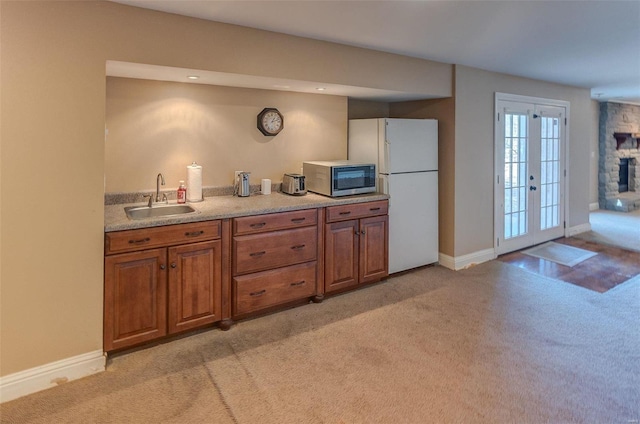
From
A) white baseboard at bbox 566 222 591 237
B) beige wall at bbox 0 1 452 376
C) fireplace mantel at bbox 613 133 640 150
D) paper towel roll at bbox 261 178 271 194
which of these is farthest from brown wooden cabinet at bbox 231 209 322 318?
fireplace mantel at bbox 613 133 640 150

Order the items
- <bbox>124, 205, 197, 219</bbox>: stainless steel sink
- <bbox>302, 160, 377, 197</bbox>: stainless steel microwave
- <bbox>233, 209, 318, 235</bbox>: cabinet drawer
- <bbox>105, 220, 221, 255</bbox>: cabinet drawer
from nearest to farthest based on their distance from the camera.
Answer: <bbox>105, 220, 221, 255</bbox>: cabinet drawer, <bbox>233, 209, 318, 235</bbox>: cabinet drawer, <bbox>124, 205, 197, 219</bbox>: stainless steel sink, <bbox>302, 160, 377, 197</bbox>: stainless steel microwave

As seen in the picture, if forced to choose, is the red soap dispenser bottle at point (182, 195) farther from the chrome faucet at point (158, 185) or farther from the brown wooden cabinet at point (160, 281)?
the brown wooden cabinet at point (160, 281)

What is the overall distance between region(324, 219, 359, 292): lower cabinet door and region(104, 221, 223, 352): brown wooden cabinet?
100 centimetres

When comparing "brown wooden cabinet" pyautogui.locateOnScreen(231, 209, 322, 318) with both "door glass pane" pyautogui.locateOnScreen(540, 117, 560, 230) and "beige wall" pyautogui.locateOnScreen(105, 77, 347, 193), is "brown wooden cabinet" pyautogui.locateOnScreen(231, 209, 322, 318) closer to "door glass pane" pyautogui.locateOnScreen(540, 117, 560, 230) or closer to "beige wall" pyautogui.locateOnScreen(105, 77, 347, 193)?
"beige wall" pyautogui.locateOnScreen(105, 77, 347, 193)

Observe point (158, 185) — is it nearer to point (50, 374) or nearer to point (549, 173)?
point (50, 374)

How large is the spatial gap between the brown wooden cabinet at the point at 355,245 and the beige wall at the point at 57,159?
5.83 feet

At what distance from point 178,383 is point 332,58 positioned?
8.86ft

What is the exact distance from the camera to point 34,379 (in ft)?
7.41

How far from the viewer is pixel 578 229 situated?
19.9ft

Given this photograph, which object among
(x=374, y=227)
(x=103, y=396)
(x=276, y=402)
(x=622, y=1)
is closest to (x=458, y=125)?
(x=374, y=227)

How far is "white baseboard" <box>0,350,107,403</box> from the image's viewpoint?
219 cm

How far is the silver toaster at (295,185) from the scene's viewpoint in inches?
146

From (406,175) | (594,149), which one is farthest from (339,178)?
(594,149)

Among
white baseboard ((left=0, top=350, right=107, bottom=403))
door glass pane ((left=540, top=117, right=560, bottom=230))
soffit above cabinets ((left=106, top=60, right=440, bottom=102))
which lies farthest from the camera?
door glass pane ((left=540, top=117, right=560, bottom=230))
